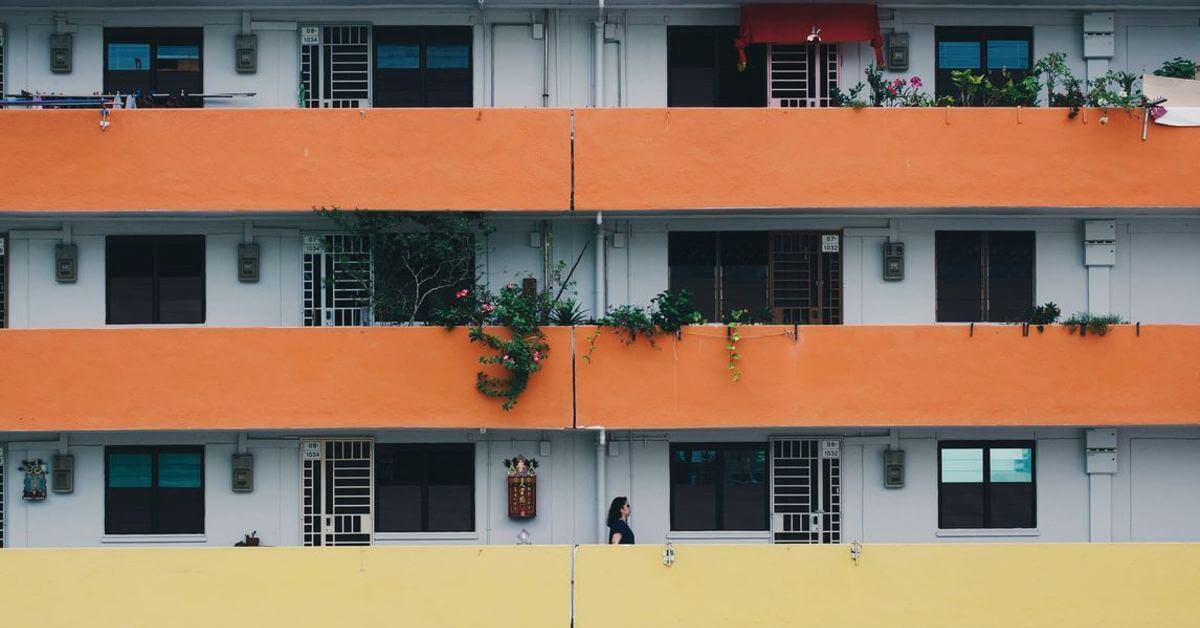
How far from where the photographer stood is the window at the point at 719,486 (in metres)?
17.6

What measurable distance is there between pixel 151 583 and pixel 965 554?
9801mm

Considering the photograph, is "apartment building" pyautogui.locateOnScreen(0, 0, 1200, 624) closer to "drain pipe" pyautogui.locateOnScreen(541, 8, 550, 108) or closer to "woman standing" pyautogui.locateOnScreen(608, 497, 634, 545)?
"drain pipe" pyautogui.locateOnScreen(541, 8, 550, 108)

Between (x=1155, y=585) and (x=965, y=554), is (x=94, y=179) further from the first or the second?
(x=1155, y=585)

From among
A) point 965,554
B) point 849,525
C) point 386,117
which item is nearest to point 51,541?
point 386,117

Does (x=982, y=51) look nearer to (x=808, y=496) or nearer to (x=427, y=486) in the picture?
(x=808, y=496)

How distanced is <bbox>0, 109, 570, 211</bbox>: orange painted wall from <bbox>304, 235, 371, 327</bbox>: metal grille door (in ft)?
3.57

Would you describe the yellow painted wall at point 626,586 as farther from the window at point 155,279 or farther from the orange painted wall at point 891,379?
the window at point 155,279

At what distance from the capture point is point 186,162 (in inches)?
653

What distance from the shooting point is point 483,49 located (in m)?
17.9

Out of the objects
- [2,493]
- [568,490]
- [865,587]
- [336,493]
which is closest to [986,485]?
[865,587]

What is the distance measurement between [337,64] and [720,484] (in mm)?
8530

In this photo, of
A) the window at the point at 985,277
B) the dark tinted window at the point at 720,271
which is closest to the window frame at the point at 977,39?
the window at the point at 985,277

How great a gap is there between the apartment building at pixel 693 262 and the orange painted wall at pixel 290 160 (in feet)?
1.15

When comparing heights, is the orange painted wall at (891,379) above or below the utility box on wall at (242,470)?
above
